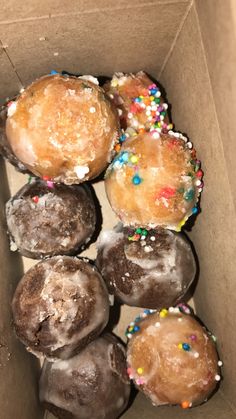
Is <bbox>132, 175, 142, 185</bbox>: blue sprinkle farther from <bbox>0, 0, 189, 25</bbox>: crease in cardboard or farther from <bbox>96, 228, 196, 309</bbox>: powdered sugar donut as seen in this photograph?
<bbox>0, 0, 189, 25</bbox>: crease in cardboard

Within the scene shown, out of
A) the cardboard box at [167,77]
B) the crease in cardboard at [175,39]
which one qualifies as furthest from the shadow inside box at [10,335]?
the crease in cardboard at [175,39]

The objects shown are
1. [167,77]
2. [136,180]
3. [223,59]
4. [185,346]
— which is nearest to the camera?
[223,59]

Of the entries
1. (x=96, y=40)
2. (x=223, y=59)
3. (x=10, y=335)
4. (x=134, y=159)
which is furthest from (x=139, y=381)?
(x=96, y=40)

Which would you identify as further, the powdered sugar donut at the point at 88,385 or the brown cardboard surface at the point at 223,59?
the powdered sugar donut at the point at 88,385

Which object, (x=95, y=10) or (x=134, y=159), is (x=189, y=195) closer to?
(x=134, y=159)

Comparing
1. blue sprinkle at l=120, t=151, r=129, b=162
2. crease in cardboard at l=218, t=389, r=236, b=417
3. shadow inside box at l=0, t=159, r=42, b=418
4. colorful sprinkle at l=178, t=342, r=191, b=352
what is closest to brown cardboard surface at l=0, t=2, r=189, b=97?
blue sprinkle at l=120, t=151, r=129, b=162

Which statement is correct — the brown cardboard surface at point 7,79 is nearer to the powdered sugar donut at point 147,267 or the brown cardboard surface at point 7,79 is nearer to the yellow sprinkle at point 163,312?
the powdered sugar donut at point 147,267
